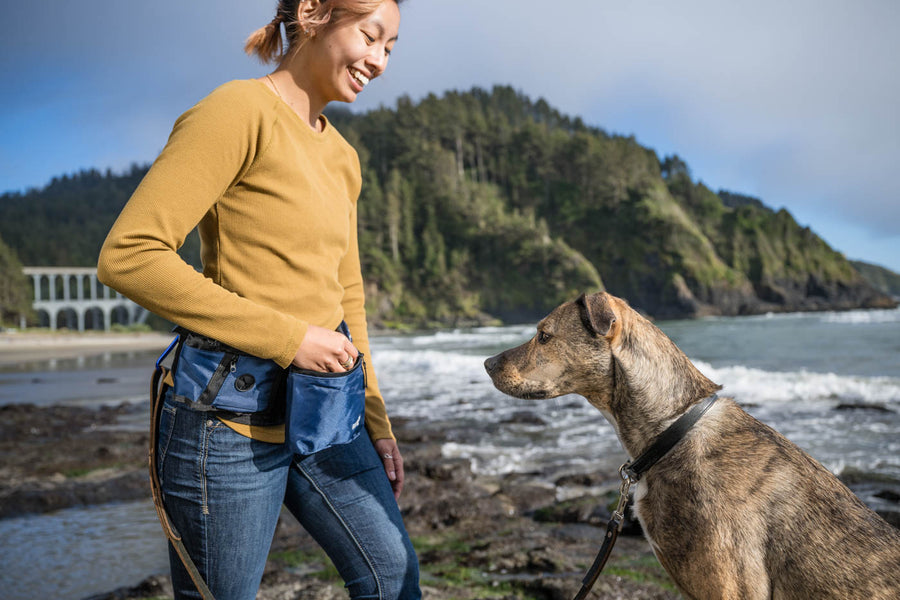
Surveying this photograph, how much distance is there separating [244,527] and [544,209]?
332ft

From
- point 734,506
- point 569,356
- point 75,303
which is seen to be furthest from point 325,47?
point 75,303

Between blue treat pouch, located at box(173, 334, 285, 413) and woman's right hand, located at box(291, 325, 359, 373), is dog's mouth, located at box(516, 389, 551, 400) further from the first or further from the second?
blue treat pouch, located at box(173, 334, 285, 413)

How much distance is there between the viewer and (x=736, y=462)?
2455 mm

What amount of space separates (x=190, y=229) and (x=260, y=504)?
34.9 inches

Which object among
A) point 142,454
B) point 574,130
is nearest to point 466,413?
point 142,454

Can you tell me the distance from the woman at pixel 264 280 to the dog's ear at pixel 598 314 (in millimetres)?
1144

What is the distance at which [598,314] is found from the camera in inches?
111

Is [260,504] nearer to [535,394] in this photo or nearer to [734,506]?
[535,394]

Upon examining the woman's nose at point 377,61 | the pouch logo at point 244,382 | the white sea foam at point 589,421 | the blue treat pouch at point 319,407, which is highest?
the woman's nose at point 377,61

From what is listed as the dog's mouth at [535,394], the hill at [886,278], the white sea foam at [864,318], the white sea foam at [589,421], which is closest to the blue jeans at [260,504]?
the dog's mouth at [535,394]

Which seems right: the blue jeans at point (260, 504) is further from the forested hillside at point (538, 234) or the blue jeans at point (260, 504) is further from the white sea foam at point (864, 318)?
the forested hillside at point (538, 234)

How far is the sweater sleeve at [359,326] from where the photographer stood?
2574mm

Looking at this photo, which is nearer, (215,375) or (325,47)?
(215,375)

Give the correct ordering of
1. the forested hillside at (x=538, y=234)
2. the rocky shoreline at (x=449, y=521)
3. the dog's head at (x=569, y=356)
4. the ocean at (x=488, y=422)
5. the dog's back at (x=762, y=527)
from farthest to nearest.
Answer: the forested hillside at (x=538, y=234)
the ocean at (x=488, y=422)
the rocky shoreline at (x=449, y=521)
the dog's head at (x=569, y=356)
the dog's back at (x=762, y=527)
